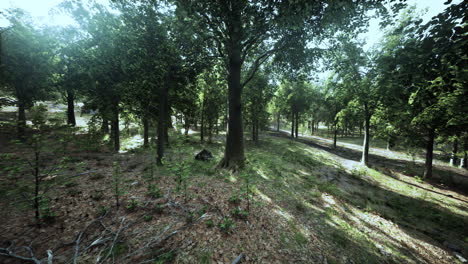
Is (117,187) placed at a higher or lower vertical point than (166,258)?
higher

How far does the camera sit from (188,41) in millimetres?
8305

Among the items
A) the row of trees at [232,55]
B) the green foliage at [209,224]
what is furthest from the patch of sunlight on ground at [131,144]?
the green foliage at [209,224]

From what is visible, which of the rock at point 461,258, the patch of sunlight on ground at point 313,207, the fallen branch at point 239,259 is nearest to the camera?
the fallen branch at point 239,259

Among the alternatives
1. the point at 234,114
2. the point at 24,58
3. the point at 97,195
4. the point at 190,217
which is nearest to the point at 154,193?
the point at 97,195

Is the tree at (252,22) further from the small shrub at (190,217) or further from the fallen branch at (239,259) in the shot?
the fallen branch at (239,259)

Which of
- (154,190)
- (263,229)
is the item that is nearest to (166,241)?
(154,190)

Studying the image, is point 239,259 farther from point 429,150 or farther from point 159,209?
point 429,150

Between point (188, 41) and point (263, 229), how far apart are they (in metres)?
9.55

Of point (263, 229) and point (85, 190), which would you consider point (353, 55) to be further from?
point (85, 190)

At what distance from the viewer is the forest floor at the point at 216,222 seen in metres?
3.69

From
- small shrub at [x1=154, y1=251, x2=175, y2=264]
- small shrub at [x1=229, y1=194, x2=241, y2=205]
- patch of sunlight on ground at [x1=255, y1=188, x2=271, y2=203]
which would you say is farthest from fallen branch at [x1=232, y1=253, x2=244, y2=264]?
patch of sunlight on ground at [x1=255, y1=188, x2=271, y2=203]

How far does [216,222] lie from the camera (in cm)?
479

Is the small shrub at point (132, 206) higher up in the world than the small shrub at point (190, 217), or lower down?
higher up

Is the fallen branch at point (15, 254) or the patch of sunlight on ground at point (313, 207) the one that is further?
the patch of sunlight on ground at point (313, 207)
